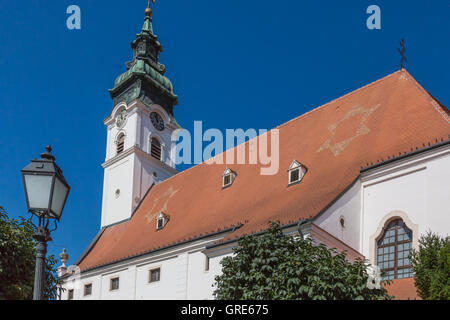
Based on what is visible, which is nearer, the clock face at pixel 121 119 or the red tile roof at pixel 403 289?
the red tile roof at pixel 403 289

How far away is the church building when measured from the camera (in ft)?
58.3

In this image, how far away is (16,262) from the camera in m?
11.1

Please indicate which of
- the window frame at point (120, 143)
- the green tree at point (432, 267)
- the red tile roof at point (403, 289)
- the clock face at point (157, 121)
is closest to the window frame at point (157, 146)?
the clock face at point (157, 121)

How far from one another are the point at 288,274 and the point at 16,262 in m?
5.45

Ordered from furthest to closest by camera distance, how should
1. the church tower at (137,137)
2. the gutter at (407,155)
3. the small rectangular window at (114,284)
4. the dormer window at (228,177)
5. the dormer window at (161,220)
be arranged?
the church tower at (137,137) < the dormer window at (161,220) < the small rectangular window at (114,284) < the dormer window at (228,177) < the gutter at (407,155)

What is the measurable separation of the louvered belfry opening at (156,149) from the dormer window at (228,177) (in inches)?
374

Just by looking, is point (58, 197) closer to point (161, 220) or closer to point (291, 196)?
point (291, 196)

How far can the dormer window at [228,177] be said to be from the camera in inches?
1005

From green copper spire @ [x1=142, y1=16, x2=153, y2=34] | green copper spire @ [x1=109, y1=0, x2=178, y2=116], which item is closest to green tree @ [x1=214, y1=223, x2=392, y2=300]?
green copper spire @ [x1=109, y1=0, x2=178, y2=116]

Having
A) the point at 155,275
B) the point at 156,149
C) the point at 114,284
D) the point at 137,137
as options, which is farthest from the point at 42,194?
the point at 156,149

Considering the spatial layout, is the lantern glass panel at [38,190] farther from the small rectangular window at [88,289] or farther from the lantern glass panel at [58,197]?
the small rectangular window at [88,289]

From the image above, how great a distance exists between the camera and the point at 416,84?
2138cm

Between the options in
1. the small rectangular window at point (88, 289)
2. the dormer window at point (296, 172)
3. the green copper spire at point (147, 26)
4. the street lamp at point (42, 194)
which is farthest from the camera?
the green copper spire at point (147, 26)

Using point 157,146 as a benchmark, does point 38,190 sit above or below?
below
